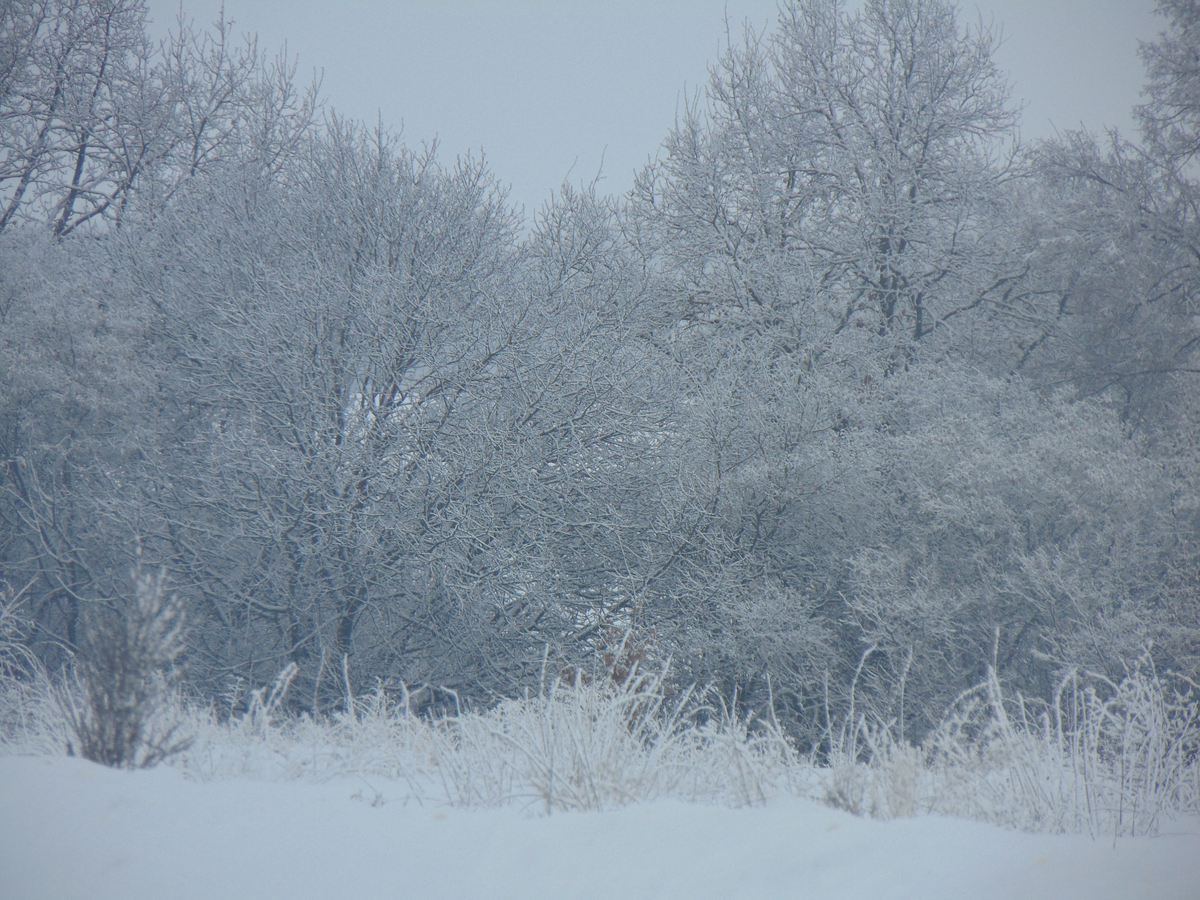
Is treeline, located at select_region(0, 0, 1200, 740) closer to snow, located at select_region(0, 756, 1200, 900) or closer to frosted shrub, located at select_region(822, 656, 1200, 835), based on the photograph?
frosted shrub, located at select_region(822, 656, 1200, 835)

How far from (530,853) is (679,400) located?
7877 mm

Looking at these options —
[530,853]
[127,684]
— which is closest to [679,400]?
[127,684]

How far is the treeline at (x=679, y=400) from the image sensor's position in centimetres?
854

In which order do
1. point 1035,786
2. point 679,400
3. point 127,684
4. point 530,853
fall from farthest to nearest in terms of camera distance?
point 679,400 < point 127,684 < point 1035,786 < point 530,853

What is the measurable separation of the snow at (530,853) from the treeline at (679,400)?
16.1ft

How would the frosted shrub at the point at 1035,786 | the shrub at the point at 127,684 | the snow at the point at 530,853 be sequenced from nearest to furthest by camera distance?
the snow at the point at 530,853 → the frosted shrub at the point at 1035,786 → the shrub at the point at 127,684

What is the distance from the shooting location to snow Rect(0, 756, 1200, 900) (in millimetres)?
2414

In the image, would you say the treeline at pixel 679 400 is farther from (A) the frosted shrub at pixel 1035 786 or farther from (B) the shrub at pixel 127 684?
(B) the shrub at pixel 127 684

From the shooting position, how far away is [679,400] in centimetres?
1017

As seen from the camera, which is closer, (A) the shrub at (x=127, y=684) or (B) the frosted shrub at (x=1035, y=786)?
(B) the frosted shrub at (x=1035, y=786)

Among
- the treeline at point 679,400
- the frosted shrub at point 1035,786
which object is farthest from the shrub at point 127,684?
the treeline at point 679,400

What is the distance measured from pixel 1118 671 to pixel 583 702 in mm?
6364

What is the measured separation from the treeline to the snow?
4.92m

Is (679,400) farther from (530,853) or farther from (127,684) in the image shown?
(530,853)
